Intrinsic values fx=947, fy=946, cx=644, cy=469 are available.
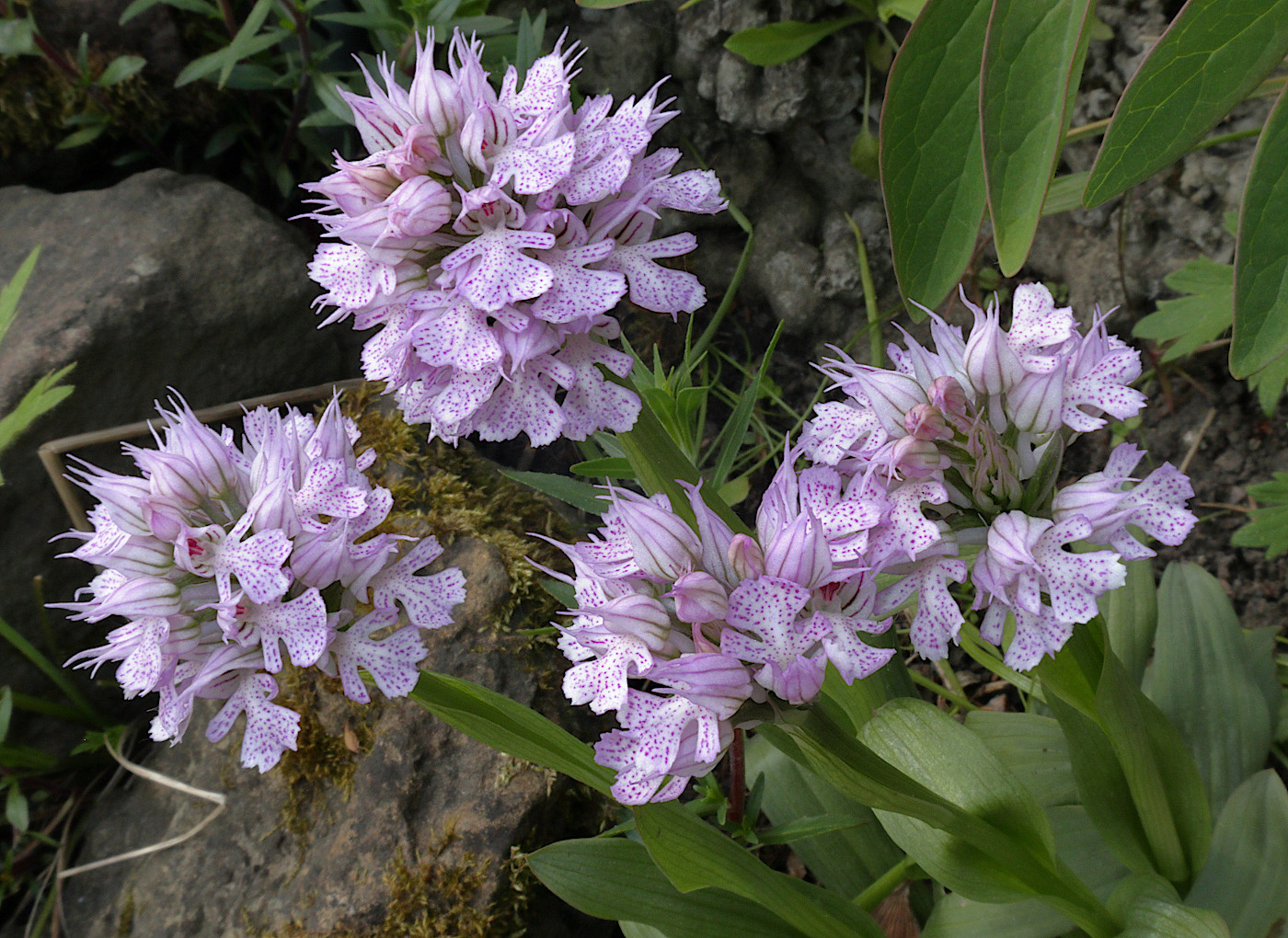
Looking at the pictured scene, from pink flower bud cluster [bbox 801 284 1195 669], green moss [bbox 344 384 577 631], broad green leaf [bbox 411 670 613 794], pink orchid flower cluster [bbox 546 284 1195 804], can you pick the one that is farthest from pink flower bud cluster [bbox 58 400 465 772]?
green moss [bbox 344 384 577 631]

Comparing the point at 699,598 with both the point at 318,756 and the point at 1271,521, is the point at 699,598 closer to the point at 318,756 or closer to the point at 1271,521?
the point at 318,756

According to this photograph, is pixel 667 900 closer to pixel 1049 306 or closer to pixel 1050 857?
pixel 1050 857

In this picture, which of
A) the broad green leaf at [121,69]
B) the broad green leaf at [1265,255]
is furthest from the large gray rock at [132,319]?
the broad green leaf at [1265,255]

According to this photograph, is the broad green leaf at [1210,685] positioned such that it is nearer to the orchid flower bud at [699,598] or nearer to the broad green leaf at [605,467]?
the broad green leaf at [605,467]

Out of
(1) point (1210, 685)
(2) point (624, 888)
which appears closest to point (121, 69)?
(2) point (624, 888)

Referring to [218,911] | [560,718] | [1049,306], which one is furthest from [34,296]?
[1049,306]
